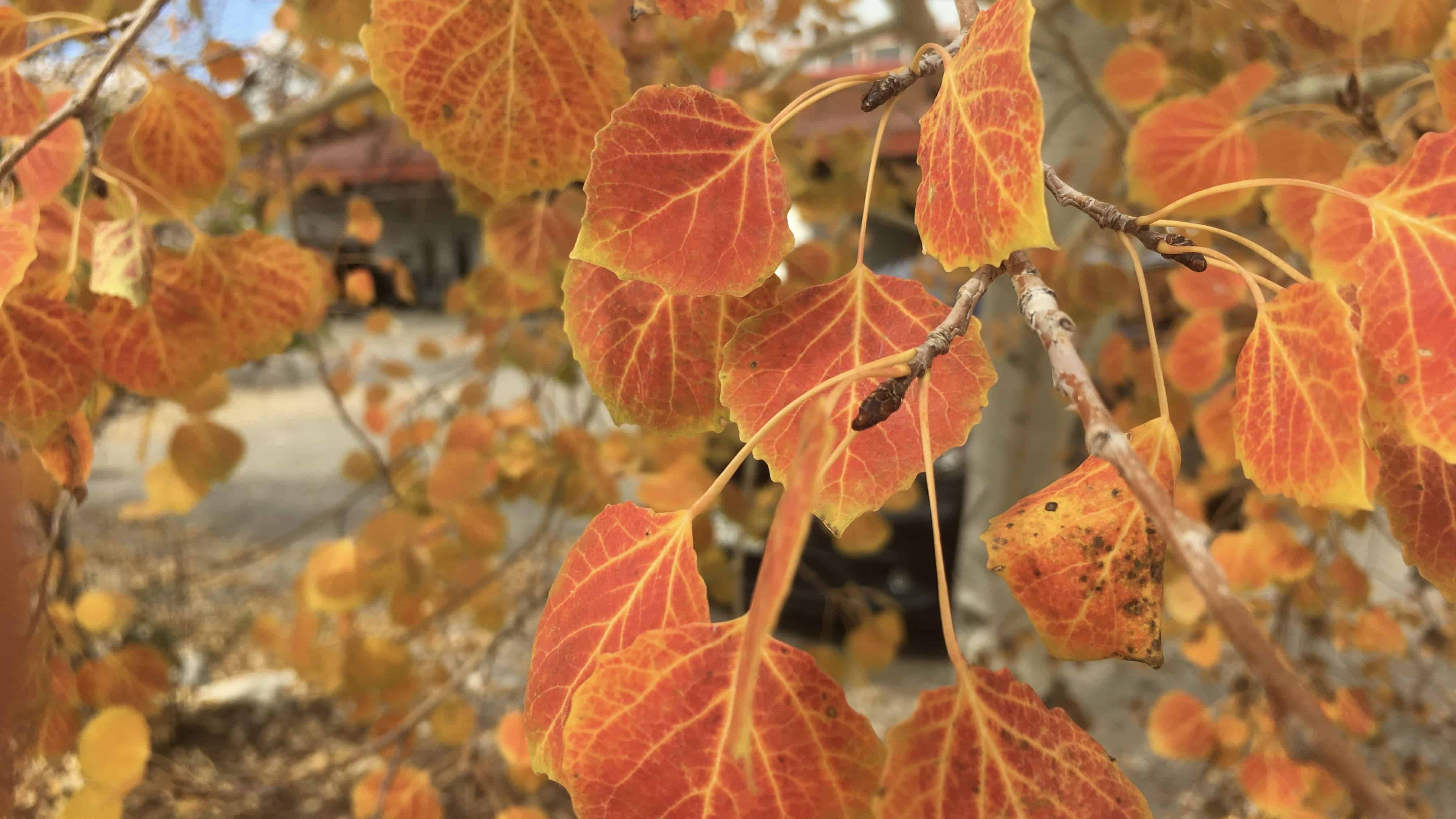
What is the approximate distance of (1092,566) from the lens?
0.89 feet

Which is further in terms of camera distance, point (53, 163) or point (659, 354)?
point (53, 163)

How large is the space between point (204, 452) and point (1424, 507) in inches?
38.9

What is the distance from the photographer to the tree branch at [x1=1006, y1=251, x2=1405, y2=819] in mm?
150

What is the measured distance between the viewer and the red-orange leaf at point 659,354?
0.35 meters

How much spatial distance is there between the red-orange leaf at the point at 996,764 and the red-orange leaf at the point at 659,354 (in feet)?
0.49

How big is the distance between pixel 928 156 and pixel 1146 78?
2.54 feet

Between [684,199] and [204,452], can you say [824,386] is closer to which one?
[684,199]

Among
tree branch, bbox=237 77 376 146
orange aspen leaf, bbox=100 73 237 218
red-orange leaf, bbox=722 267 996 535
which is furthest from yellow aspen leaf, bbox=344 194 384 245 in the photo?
red-orange leaf, bbox=722 267 996 535

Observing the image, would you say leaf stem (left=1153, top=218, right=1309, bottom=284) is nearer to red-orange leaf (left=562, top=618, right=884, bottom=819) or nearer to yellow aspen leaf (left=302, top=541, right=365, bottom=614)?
red-orange leaf (left=562, top=618, right=884, bottom=819)

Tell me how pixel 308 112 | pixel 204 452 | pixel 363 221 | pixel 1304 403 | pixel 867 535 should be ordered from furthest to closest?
pixel 363 221, pixel 867 535, pixel 308 112, pixel 204 452, pixel 1304 403

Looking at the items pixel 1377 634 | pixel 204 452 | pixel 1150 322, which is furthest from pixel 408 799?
pixel 1377 634

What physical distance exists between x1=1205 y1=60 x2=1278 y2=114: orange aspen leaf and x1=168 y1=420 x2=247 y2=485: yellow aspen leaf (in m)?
0.99

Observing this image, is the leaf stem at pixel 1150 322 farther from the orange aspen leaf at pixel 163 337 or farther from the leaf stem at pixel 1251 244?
the orange aspen leaf at pixel 163 337

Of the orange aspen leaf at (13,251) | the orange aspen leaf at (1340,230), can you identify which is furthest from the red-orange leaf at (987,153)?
the orange aspen leaf at (13,251)
